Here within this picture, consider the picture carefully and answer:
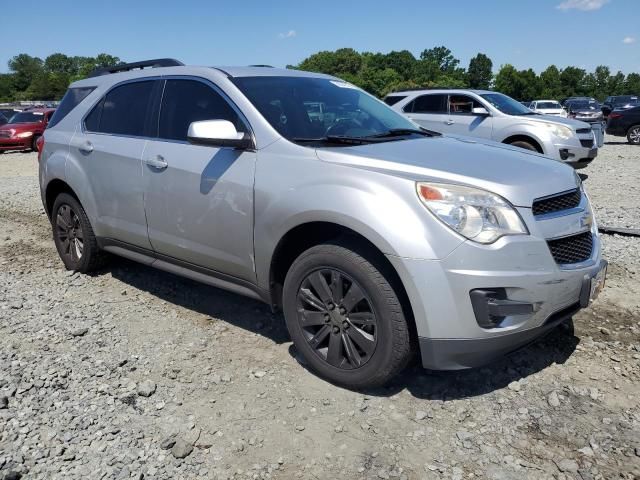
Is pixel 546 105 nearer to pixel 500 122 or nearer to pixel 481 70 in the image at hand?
pixel 500 122

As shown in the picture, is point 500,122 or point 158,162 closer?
point 158,162

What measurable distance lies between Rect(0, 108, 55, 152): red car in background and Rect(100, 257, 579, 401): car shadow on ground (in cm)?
1696

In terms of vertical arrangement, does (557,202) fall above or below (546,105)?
below

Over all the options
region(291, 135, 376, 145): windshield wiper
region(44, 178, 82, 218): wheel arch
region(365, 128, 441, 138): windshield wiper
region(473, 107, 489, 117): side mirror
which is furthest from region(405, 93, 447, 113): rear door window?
region(291, 135, 376, 145): windshield wiper

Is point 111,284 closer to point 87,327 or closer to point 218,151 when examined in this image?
point 87,327

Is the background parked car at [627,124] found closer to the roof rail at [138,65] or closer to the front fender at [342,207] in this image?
the roof rail at [138,65]

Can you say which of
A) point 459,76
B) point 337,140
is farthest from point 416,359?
point 459,76

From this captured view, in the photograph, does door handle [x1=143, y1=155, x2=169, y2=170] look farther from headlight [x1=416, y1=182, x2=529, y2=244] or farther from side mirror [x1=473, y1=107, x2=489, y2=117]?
side mirror [x1=473, y1=107, x2=489, y2=117]

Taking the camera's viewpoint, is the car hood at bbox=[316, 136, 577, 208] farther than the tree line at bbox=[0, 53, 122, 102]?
No

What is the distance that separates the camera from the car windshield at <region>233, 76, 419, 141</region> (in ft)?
11.3

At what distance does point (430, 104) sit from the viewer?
36.3ft

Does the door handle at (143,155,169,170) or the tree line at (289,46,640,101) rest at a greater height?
the tree line at (289,46,640,101)

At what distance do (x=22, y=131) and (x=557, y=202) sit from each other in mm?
20290

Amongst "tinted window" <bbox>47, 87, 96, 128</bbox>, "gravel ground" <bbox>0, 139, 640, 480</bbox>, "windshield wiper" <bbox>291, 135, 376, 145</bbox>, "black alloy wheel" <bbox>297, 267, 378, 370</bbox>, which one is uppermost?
"tinted window" <bbox>47, 87, 96, 128</bbox>
